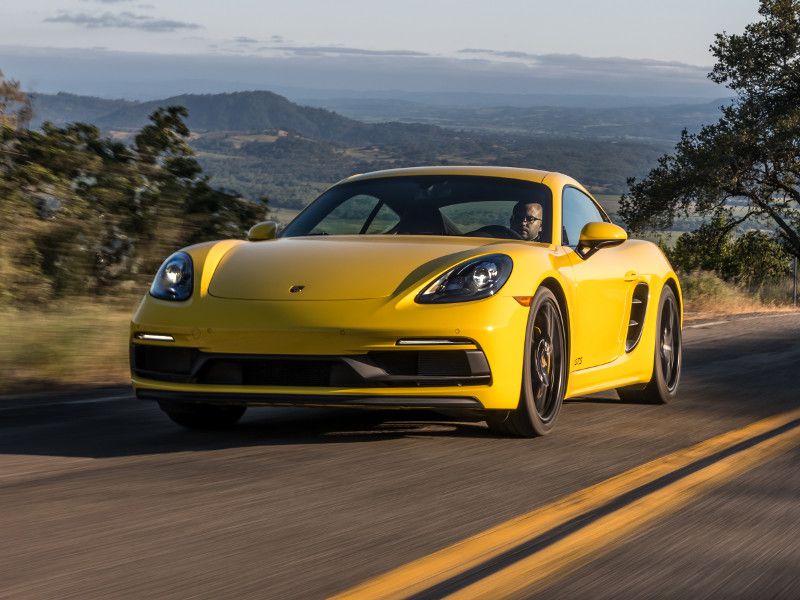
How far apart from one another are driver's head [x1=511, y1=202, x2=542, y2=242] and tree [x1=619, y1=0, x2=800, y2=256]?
32.3 m

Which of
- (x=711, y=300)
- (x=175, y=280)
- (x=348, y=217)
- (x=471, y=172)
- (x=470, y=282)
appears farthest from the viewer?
(x=711, y=300)

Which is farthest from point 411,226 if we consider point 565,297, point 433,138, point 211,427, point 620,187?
point 433,138

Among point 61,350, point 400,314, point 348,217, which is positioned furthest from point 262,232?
point 61,350

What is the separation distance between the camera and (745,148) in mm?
39375

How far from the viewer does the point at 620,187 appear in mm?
→ 44094

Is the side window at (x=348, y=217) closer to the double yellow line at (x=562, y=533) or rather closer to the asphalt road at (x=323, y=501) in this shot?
the asphalt road at (x=323, y=501)

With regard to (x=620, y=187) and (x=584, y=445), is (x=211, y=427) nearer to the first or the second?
(x=584, y=445)

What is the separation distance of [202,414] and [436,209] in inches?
69.0

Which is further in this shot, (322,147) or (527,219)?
(322,147)

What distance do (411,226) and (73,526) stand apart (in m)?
3.43

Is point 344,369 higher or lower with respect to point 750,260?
higher

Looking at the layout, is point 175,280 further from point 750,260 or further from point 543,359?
point 750,260

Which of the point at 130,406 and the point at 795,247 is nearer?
the point at 130,406

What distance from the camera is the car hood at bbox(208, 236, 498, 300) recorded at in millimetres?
6359
